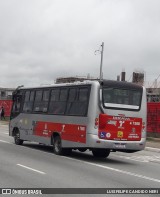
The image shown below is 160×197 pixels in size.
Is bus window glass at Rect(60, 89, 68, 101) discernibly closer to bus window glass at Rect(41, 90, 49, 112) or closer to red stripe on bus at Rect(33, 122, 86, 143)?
→ red stripe on bus at Rect(33, 122, 86, 143)

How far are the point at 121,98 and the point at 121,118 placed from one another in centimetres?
75

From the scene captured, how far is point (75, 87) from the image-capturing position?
18.1 metres

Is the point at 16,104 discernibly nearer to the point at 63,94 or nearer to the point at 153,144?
the point at 63,94

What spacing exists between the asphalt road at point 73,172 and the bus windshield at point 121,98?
2.08m

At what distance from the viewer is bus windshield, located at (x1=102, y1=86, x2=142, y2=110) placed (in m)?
17.0

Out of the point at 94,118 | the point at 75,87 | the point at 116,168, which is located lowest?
the point at 116,168

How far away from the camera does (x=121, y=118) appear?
17.1 metres

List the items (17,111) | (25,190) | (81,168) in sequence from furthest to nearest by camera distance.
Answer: (17,111)
(81,168)
(25,190)

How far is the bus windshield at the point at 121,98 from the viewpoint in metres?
17.0

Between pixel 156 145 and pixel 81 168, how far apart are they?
13.6m

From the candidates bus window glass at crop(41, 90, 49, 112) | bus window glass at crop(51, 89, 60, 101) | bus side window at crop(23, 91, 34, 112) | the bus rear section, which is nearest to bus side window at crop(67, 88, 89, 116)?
the bus rear section

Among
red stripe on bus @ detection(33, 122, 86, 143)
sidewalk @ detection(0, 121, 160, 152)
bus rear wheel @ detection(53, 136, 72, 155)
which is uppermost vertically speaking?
red stripe on bus @ detection(33, 122, 86, 143)

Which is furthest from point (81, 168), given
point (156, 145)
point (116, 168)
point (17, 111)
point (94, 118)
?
point (156, 145)

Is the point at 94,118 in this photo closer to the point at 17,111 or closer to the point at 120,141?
the point at 120,141
